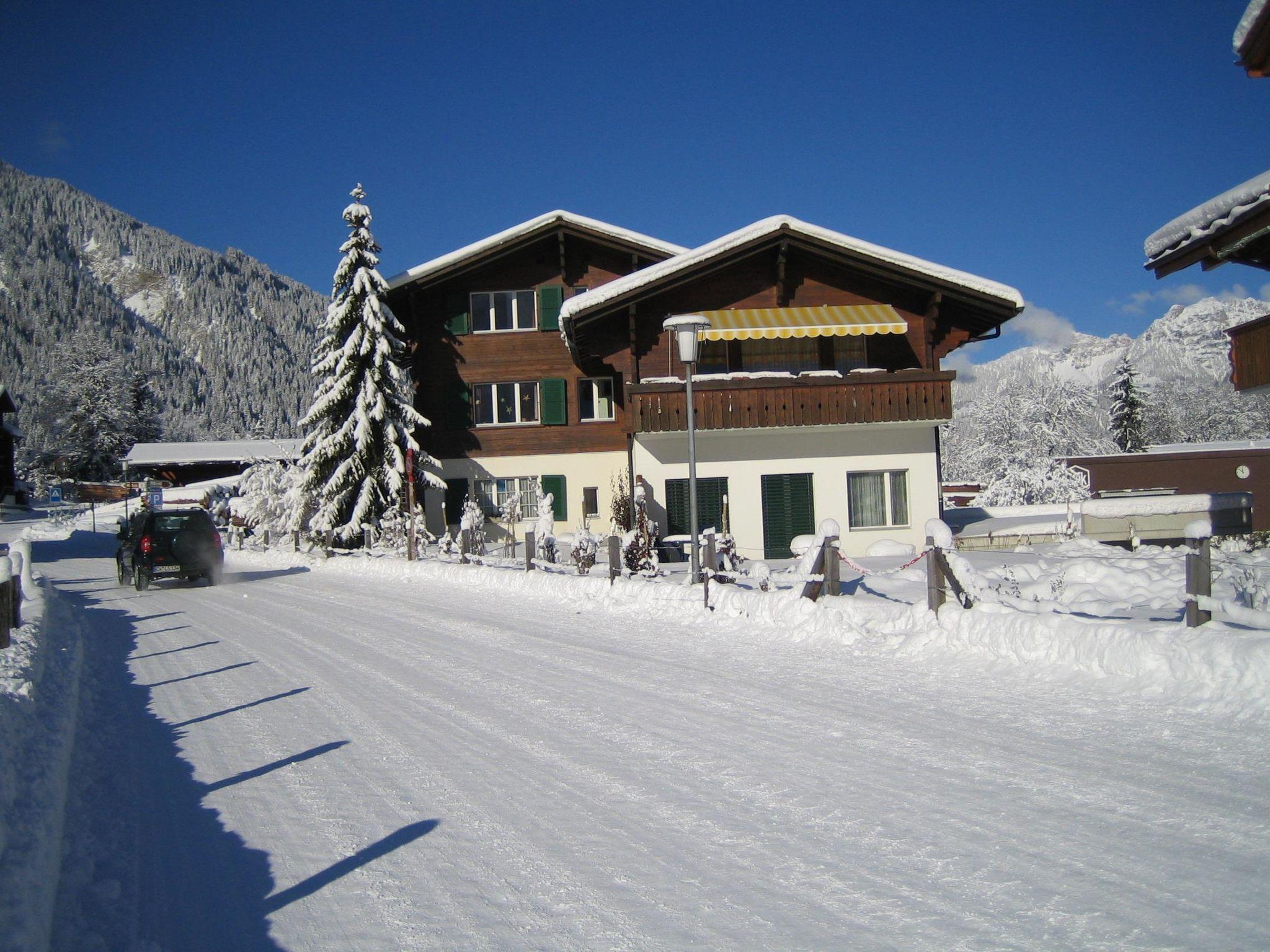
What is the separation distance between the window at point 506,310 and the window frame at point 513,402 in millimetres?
1833

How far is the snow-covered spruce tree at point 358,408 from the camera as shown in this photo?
1048 inches

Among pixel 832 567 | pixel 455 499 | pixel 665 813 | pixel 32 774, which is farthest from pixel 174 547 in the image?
pixel 665 813

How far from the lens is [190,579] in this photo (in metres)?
22.2

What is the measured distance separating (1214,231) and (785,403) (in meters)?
15.8

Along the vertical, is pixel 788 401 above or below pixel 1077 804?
above

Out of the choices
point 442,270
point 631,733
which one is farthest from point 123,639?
point 442,270

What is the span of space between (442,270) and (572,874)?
25894mm

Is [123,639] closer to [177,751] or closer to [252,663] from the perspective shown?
[252,663]

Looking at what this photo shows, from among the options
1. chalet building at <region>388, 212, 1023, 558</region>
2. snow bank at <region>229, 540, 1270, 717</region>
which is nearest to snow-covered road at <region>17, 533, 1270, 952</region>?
snow bank at <region>229, 540, 1270, 717</region>

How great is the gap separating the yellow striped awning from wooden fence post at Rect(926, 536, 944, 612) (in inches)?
549

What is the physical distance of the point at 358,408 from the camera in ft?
87.4

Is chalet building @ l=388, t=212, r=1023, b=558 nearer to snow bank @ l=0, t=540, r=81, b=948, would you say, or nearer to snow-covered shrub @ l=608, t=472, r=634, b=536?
snow-covered shrub @ l=608, t=472, r=634, b=536

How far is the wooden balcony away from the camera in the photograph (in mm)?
23250

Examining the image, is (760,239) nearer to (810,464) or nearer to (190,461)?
(810,464)
